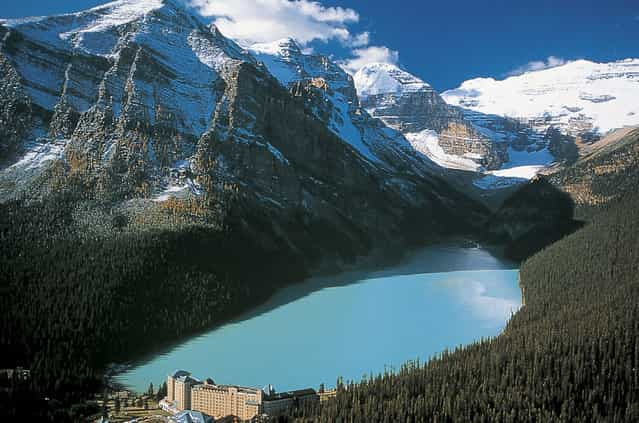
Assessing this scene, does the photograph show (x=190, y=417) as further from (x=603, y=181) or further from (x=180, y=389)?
(x=603, y=181)

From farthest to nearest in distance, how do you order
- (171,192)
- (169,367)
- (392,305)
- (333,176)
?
(333,176) < (171,192) < (392,305) < (169,367)

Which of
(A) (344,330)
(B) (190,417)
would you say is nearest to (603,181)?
(A) (344,330)

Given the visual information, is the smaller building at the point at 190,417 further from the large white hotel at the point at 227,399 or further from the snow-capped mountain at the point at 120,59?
the snow-capped mountain at the point at 120,59

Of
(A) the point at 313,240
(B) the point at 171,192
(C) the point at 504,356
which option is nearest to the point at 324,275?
(A) the point at 313,240

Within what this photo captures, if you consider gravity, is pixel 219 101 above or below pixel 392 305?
above

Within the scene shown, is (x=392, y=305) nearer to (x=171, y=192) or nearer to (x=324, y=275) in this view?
(x=324, y=275)

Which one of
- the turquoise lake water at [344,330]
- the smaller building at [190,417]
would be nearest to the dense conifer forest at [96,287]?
the turquoise lake water at [344,330]
